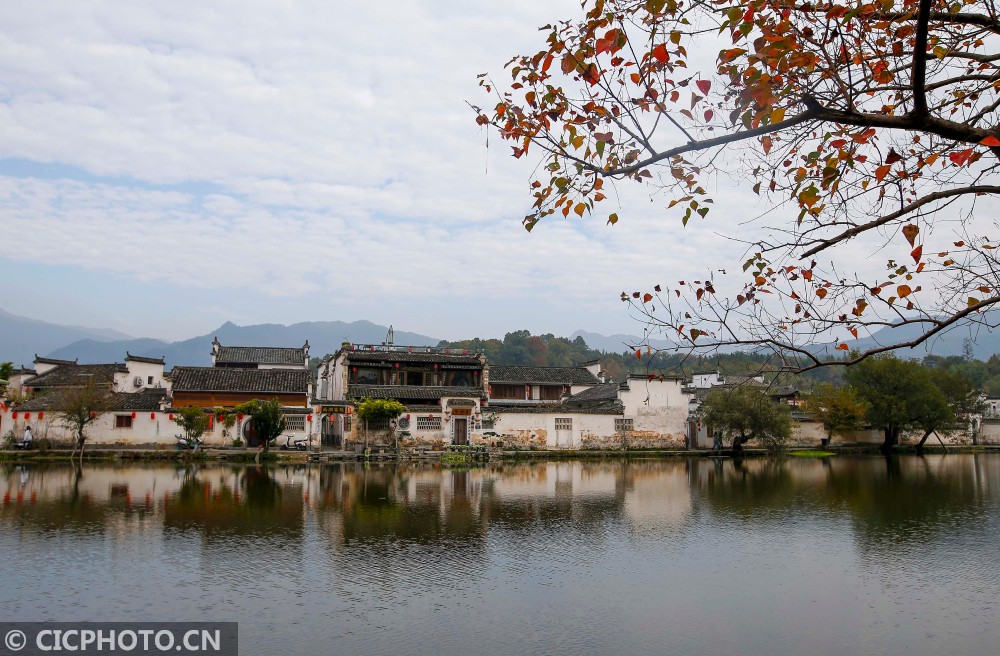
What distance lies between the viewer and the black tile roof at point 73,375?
36.5 metres

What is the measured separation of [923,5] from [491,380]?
39941mm

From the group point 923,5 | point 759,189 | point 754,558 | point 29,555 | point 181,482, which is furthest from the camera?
point 181,482

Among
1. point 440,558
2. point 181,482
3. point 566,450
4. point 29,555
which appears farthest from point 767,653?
point 566,450

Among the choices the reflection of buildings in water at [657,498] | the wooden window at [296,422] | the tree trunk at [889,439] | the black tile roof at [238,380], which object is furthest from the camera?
the tree trunk at [889,439]

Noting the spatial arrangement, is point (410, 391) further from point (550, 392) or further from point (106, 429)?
point (106, 429)

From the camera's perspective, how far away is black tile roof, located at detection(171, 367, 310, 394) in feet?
112

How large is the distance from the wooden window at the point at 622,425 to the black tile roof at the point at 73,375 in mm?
26364

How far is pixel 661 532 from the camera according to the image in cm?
1417

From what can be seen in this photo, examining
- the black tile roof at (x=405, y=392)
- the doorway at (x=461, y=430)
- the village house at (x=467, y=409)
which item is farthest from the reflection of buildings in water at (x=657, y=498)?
the black tile roof at (x=405, y=392)

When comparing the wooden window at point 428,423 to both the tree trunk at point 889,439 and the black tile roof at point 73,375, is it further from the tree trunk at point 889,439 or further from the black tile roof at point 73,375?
the tree trunk at point 889,439

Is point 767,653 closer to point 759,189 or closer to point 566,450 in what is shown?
point 759,189

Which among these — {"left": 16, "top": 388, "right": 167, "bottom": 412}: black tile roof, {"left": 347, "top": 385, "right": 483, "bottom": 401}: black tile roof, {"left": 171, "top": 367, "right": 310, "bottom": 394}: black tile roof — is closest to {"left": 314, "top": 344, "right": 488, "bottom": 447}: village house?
{"left": 347, "top": 385, "right": 483, "bottom": 401}: black tile roof

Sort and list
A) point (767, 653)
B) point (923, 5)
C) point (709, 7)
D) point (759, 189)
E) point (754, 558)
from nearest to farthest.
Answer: point (923, 5)
point (709, 7)
point (759, 189)
point (767, 653)
point (754, 558)

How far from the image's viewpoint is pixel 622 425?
126 ft
